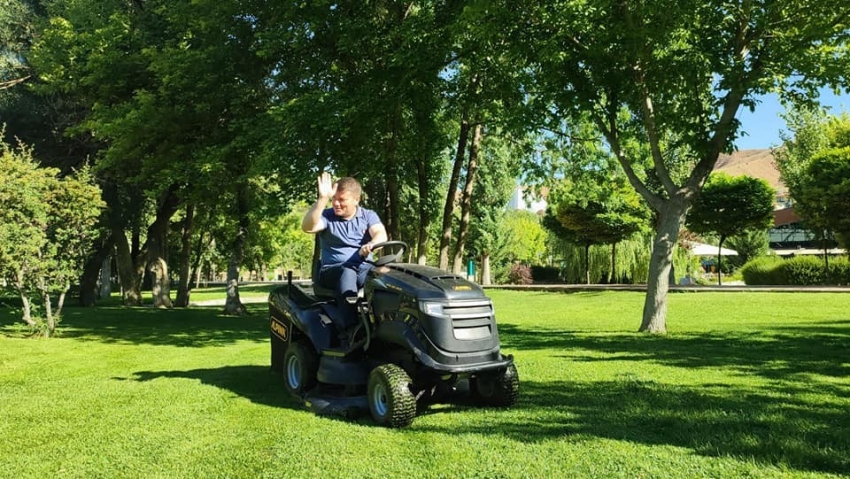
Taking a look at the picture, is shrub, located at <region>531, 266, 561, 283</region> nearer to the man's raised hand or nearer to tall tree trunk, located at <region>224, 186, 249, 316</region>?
tall tree trunk, located at <region>224, 186, 249, 316</region>

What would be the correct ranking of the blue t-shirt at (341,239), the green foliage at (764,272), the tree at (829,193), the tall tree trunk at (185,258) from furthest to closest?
1. the green foliage at (764,272)
2. the tall tree trunk at (185,258)
3. the tree at (829,193)
4. the blue t-shirt at (341,239)

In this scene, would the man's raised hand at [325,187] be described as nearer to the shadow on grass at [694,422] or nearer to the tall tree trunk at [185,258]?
the shadow on grass at [694,422]

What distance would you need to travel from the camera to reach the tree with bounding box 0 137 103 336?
475 inches

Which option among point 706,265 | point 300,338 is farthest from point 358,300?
point 706,265

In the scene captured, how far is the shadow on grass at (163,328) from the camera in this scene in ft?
42.5

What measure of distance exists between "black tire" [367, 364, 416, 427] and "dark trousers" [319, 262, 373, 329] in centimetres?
95

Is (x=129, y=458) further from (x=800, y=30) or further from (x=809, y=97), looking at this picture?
(x=809, y=97)

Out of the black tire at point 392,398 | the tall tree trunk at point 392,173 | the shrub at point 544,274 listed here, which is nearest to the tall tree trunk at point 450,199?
the tall tree trunk at point 392,173

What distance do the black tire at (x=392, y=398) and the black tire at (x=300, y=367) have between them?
105 centimetres

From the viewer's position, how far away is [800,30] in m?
10.6

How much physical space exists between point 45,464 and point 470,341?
305cm

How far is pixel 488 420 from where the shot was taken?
5039 millimetres

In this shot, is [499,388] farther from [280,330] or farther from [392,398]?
[280,330]

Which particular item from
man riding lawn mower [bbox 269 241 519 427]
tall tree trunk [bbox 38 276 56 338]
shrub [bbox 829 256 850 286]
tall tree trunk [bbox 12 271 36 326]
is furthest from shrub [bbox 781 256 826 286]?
tall tree trunk [bbox 12 271 36 326]
